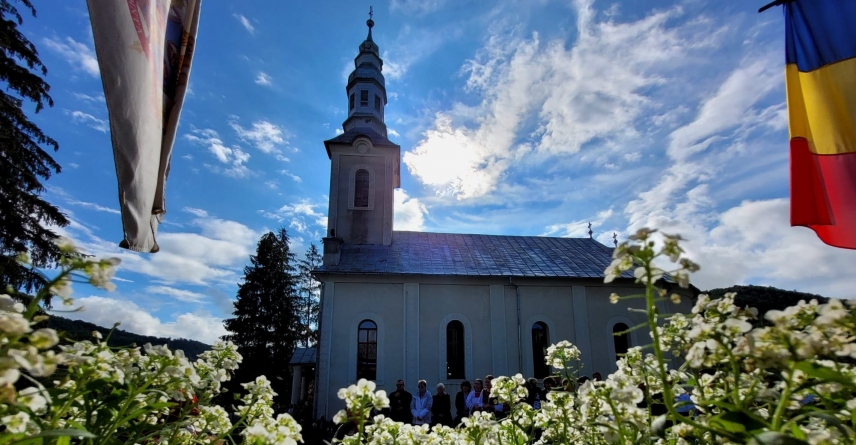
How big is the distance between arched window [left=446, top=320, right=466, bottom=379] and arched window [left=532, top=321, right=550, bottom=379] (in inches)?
97.8

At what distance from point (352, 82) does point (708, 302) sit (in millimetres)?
21477

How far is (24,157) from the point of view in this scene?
10.5 m

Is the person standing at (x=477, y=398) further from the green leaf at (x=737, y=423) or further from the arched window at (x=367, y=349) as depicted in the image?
the green leaf at (x=737, y=423)

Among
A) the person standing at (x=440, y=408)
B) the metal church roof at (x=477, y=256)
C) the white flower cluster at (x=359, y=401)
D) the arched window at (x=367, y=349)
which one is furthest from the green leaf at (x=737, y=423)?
the metal church roof at (x=477, y=256)

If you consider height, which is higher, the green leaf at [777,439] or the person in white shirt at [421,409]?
the green leaf at [777,439]

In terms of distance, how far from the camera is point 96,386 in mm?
1132

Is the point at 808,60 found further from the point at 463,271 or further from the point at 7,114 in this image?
the point at 7,114

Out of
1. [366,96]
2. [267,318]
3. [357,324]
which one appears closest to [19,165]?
[357,324]

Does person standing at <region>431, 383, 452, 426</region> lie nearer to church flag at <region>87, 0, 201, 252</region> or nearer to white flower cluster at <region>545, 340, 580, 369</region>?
white flower cluster at <region>545, 340, 580, 369</region>

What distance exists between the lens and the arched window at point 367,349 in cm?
1413

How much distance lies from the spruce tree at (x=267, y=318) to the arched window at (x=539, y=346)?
1525 cm

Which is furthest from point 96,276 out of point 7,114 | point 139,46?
point 7,114

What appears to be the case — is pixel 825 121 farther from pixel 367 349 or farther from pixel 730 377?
pixel 367 349

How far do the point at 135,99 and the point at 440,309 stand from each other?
1401 centimetres
